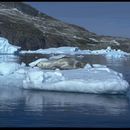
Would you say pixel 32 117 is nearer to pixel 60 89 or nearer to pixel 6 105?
pixel 6 105

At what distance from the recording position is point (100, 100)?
1268cm

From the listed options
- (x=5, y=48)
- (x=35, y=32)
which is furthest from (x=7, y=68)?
(x=35, y=32)

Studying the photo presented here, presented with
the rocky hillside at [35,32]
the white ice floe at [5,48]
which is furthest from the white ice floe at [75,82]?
the rocky hillside at [35,32]

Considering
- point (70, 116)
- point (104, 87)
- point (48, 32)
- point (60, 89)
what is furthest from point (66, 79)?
point (48, 32)

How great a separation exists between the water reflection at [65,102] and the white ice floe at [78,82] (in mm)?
276

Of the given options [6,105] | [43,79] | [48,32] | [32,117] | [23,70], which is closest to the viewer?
[32,117]

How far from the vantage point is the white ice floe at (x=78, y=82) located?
13.4 m

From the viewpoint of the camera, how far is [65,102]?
40.8ft

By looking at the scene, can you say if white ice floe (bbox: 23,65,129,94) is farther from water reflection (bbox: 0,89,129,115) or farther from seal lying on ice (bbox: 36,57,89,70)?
seal lying on ice (bbox: 36,57,89,70)

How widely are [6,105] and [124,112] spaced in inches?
124

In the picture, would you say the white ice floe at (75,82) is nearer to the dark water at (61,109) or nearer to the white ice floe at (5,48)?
the dark water at (61,109)

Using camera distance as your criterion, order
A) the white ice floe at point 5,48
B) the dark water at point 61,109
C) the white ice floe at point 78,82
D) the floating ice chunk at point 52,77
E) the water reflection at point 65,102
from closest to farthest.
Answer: the dark water at point 61,109
the water reflection at point 65,102
the white ice floe at point 78,82
the floating ice chunk at point 52,77
the white ice floe at point 5,48

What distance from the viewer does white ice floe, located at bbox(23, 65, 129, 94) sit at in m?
13.4

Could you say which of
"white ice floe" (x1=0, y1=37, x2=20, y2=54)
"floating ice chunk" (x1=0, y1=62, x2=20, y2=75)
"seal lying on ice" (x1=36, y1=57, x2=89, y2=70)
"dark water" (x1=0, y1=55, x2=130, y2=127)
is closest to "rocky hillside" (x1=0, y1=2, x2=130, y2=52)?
"white ice floe" (x1=0, y1=37, x2=20, y2=54)
